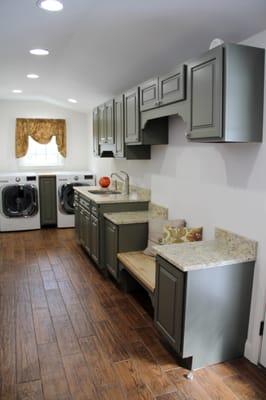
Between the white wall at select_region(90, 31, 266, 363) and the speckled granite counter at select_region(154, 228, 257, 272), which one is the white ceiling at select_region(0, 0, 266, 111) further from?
the speckled granite counter at select_region(154, 228, 257, 272)

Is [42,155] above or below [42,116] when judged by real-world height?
below

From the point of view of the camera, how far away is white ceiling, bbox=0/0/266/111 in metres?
2.08

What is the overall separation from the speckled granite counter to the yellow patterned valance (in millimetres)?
5002

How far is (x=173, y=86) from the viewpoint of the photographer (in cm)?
266

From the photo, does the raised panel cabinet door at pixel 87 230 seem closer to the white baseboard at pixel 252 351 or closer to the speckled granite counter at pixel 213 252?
the speckled granite counter at pixel 213 252

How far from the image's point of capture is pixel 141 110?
340 centimetres

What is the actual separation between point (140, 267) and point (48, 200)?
12.3ft

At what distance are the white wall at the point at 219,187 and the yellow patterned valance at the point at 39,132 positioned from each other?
3.52 metres

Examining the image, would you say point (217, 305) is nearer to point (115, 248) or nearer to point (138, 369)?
point (138, 369)

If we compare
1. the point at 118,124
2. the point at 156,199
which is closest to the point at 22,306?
the point at 156,199

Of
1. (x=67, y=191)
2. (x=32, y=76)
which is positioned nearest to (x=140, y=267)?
(x=32, y=76)

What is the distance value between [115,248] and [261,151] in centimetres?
193

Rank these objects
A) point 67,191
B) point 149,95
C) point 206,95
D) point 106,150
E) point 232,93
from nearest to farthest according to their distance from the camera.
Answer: point 232,93 < point 206,95 < point 149,95 < point 106,150 < point 67,191

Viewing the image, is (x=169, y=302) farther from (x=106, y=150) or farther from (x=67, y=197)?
(x=67, y=197)
